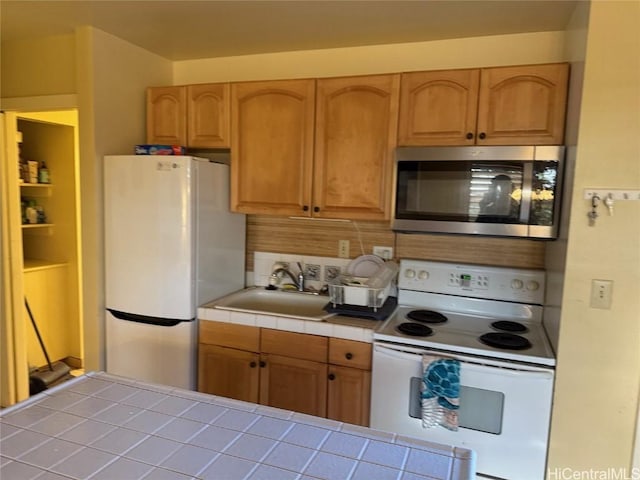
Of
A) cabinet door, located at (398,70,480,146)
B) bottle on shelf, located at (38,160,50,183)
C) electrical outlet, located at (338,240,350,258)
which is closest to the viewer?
cabinet door, located at (398,70,480,146)

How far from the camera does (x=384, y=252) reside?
8.73ft

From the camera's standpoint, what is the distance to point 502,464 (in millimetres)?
1964

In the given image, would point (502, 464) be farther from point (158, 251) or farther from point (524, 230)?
point (158, 251)

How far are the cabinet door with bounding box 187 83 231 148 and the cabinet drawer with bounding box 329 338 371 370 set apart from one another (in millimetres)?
1284

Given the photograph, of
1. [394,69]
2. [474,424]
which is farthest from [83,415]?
[394,69]

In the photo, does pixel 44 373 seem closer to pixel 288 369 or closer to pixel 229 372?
pixel 229 372

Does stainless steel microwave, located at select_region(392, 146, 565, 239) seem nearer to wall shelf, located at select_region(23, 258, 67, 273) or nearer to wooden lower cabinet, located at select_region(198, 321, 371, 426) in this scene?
wooden lower cabinet, located at select_region(198, 321, 371, 426)

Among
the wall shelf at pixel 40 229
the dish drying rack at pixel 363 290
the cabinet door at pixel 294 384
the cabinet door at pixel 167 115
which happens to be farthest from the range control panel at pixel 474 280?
the wall shelf at pixel 40 229

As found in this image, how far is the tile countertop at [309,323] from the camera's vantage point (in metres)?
2.18

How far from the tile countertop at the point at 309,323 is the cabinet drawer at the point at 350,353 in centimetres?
3

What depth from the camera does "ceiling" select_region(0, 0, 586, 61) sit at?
206 centimetres

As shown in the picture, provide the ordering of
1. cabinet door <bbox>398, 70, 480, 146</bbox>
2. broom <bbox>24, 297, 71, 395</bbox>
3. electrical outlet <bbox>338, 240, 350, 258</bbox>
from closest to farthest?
1. cabinet door <bbox>398, 70, 480, 146</bbox>
2. electrical outlet <bbox>338, 240, 350, 258</bbox>
3. broom <bbox>24, 297, 71, 395</bbox>

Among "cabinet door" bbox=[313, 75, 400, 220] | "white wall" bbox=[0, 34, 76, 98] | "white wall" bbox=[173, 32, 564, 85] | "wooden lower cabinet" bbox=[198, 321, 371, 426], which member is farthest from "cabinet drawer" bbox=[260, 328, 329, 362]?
"white wall" bbox=[0, 34, 76, 98]

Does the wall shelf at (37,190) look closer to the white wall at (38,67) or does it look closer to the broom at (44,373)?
the broom at (44,373)
